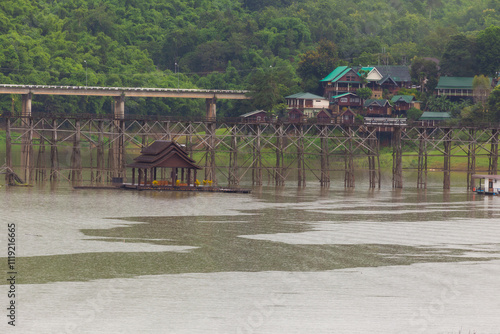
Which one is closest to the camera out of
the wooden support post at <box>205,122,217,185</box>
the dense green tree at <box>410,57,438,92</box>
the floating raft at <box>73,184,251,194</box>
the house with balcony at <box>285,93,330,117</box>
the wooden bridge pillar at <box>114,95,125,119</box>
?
the floating raft at <box>73,184,251,194</box>

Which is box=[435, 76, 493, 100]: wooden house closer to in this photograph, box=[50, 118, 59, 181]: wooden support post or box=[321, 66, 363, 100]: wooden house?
box=[321, 66, 363, 100]: wooden house

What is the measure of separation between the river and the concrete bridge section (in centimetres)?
9530

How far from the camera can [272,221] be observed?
53125 mm

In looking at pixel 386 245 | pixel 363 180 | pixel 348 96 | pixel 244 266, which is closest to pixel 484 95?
pixel 348 96

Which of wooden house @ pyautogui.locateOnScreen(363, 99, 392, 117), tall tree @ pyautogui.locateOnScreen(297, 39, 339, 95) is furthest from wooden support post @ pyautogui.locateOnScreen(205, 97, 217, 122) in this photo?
wooden house @ pyautogui.locateOnScreen(363, 99, 392, 117)

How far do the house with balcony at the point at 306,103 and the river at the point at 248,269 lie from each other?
89.9 meters

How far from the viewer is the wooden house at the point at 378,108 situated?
146 m

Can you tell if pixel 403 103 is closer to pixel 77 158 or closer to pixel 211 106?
pixel 211 106

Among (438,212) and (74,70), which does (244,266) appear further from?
(74,70)

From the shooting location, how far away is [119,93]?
158750 millimetres

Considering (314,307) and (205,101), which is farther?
(205,101)

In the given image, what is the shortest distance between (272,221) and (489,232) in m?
12.6

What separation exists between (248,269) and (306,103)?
117330mm

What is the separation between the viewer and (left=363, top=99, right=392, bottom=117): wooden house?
146m
